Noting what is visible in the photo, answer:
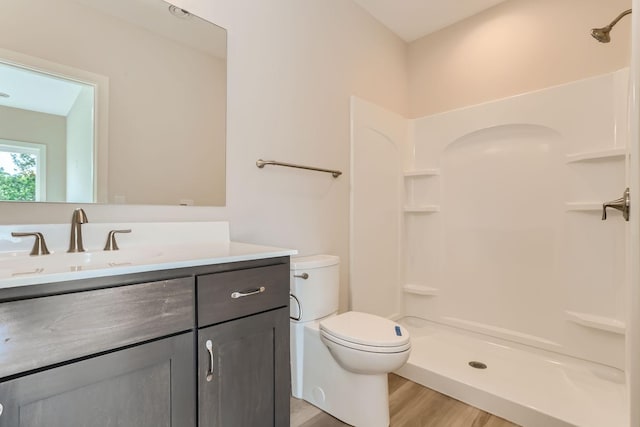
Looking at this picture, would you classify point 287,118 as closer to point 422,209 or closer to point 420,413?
point 422,209

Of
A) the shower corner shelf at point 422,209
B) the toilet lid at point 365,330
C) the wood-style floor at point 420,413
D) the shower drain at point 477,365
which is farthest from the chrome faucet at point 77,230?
the shower corner shelf at point 422,209

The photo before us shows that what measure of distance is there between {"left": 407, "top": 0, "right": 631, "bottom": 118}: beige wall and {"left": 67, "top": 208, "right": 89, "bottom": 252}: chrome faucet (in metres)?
2.51

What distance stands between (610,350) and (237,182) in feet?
7.44

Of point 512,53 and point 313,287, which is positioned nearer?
point 313,287

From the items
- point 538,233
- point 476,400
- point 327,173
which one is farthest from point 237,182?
point 538,233

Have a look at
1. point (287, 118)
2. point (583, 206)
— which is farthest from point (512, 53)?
point (287, 118)

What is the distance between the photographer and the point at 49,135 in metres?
1.07

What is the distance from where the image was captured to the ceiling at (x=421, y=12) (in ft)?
7.44

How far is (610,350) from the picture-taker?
1777mm

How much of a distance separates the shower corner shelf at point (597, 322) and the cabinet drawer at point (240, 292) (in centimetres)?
185

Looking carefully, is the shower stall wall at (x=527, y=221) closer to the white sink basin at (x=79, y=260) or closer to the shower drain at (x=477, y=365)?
the shower drain at (x=477, y=365)

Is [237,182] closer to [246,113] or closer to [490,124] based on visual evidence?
[246,113]

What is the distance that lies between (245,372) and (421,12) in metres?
2.65

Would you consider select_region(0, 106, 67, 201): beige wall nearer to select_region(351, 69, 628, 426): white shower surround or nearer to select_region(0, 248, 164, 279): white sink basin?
select_region(0, 248, 164, 279): white sink basin
